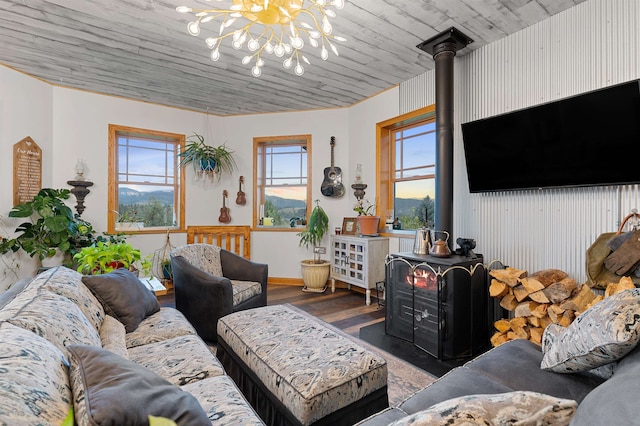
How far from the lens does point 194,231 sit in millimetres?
4883

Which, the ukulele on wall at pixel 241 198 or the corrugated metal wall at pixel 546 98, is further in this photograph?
the ukulele on wall at pixel 241 198

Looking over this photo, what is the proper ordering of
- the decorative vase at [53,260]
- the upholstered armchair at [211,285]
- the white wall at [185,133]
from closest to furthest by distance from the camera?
1. the upholstered armchair at [211,285]
2. the white wall at [185,133]
3. the decorative vase at [53,260]

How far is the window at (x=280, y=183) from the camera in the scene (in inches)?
202

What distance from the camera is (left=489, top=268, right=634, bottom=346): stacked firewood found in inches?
87.8

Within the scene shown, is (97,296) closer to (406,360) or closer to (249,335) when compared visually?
(249,335)

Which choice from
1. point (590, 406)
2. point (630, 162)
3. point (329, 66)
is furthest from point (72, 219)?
point (630, 162)

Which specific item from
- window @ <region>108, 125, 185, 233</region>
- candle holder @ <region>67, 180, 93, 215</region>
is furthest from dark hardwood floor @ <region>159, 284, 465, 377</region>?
candle holder @ <region>67, 180, 93, 215</region>

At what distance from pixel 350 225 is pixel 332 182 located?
0.71 metres

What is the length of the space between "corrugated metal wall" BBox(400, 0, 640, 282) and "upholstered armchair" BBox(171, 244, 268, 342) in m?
2.15

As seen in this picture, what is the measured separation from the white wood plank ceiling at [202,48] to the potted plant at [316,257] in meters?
1.68

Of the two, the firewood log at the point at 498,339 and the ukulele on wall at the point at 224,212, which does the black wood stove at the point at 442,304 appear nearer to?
the firewood log at the point at 498,339

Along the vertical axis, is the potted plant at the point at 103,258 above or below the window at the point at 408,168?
below

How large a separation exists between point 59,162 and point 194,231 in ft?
6.02

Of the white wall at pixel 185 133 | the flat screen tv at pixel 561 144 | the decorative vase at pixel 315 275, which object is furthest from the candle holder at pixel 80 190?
the flat screen tv at pixel 561 144
